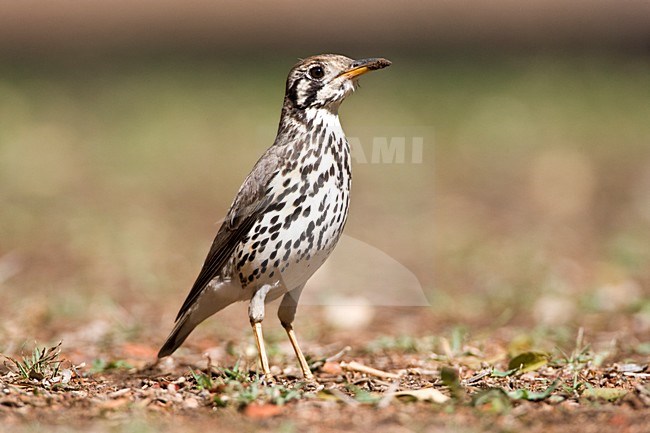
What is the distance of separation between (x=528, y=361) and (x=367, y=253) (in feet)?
14.4

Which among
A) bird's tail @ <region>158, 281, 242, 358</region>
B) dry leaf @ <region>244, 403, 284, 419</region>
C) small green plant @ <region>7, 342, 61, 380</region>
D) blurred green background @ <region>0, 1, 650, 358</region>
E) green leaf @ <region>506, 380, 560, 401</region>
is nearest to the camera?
dry leaf @ <region>244, 403, 284, 419</region>

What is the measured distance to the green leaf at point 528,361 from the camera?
5.90 meters

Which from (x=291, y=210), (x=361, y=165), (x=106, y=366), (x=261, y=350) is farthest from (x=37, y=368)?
(x=361, y=165)

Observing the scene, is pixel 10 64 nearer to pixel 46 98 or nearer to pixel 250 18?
pixel 46 98

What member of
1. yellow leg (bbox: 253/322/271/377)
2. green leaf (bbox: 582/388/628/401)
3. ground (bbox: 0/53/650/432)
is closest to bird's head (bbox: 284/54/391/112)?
yellow leg (bbox: 253/322/271/377)

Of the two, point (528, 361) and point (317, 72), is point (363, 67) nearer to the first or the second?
point (317, 72)

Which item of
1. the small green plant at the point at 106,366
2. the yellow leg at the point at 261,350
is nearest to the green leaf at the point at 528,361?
the yellow leg at the point at 261,350

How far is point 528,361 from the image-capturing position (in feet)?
19.5

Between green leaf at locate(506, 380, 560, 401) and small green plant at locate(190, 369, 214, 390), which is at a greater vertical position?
A: green leaf at locate(506, 380, 560, 401)

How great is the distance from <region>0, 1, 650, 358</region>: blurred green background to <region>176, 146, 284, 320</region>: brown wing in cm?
154

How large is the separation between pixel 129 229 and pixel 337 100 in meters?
5.51

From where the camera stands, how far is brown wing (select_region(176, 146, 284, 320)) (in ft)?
19.0

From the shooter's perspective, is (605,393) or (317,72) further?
(317,72)

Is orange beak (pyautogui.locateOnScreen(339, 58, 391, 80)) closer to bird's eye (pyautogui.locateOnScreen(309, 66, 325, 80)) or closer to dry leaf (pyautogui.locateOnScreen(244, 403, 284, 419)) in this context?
bird's eye (pyautogui.locateOnScreen(309, 66, 325, 80))
